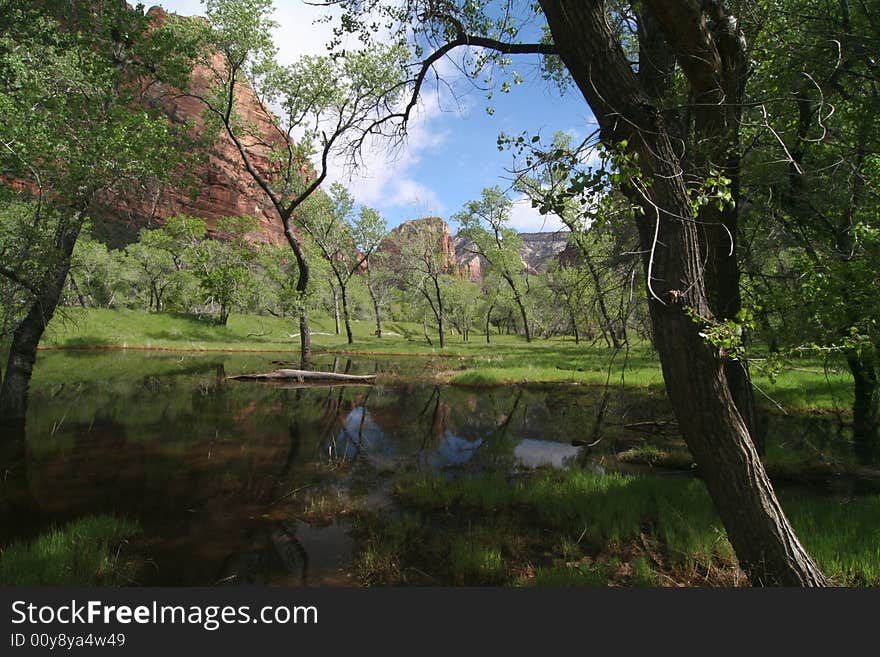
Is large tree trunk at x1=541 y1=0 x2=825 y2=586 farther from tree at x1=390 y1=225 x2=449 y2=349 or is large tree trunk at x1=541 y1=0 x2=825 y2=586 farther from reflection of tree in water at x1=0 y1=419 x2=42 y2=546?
tree at x1=390 y1=225 x2=449 y2=349

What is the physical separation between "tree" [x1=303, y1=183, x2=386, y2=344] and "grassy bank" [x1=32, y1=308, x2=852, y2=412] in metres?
10.5

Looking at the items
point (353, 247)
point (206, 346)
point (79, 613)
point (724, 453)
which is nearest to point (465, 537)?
point (724, 453)

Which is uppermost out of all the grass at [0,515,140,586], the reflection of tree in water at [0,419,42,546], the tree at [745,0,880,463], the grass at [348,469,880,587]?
the tree at [745,0,880,463]

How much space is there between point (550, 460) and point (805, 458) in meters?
5.38

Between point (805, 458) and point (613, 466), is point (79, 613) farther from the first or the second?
point (805, 458)

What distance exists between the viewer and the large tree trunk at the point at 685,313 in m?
3.22

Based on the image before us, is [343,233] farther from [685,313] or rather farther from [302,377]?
[685,313]

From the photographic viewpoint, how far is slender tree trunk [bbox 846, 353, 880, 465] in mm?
9891

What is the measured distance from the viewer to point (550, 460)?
9570mm

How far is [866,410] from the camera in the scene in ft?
37.0

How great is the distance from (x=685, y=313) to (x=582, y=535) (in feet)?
12.2

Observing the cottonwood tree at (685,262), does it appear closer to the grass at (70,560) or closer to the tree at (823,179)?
the tree at (823,179)

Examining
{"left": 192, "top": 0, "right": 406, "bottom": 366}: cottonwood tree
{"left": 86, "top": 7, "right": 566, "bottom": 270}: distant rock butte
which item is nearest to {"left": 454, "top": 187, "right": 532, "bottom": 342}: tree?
{"left": 86, "top": 7, "right": 566, "bottom": 270}: distant rock butte

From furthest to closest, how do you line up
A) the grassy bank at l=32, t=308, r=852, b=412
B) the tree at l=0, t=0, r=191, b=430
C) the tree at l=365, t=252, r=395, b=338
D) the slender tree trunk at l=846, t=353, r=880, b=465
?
1. the tree at l=365, t=252, r=395, b=338
2. the grassy bank at l=32, t=308, r=852, b=412
3. the slender tree trunk at l=846, t=353, r=880, b=465
4. the tree at l=0, t=0, r=191, b=430
